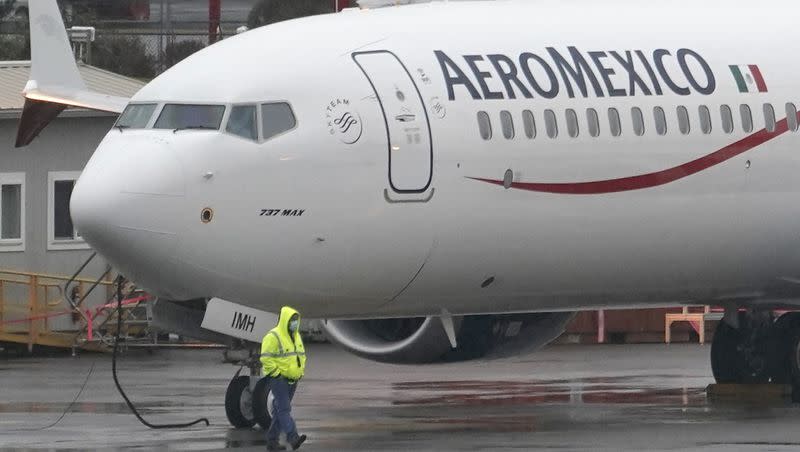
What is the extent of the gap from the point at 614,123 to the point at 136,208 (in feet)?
17.8

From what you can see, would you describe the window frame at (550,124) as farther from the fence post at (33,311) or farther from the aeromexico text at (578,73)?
the fence post at (33,311)

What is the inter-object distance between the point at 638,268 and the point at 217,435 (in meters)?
4.74

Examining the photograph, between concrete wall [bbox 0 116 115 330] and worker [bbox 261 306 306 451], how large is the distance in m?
18.2

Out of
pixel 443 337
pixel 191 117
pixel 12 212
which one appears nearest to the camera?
pixel 191 117

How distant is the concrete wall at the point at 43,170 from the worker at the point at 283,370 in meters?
18.2

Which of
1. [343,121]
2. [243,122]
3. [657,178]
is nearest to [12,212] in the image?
[657,178]

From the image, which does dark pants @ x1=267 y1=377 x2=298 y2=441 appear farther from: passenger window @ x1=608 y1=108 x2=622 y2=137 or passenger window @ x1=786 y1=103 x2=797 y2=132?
passenger window @ x1=786 y1=103 x2=797 y2=132

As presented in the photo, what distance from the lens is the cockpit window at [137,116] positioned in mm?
20734

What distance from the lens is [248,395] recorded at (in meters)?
21.5

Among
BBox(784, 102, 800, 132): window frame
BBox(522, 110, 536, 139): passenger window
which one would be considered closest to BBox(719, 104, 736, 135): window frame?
BBox(784, 102, 800, 132): window frame

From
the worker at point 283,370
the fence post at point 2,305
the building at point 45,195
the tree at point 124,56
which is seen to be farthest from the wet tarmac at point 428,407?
the tree at point 124,56

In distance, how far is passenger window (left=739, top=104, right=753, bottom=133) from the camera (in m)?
23.2

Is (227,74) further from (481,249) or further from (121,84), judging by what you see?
(121,84)

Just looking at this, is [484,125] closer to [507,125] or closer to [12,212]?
[507,125]
